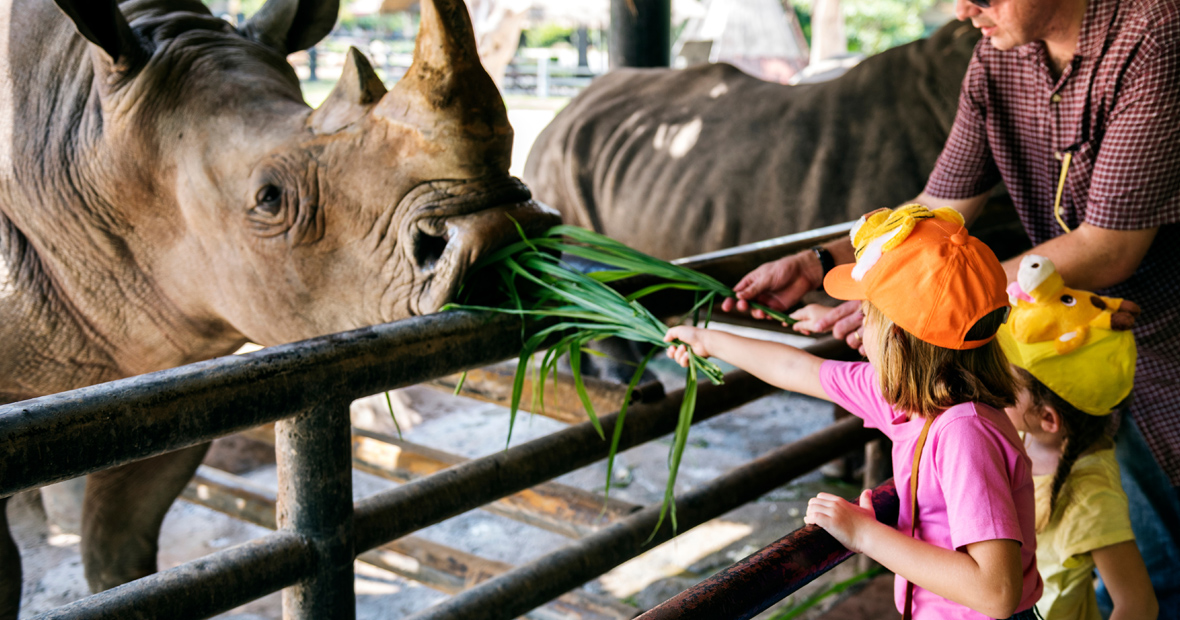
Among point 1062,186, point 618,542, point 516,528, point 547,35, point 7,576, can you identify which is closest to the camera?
point 7,576

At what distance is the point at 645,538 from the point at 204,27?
1.52 meters

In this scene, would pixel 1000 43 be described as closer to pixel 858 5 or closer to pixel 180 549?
pixel 180 549

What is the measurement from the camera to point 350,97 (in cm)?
179

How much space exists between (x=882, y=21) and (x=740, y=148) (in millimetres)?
24126

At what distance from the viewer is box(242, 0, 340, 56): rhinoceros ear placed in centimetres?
224

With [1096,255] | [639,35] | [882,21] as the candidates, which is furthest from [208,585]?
[882,21]

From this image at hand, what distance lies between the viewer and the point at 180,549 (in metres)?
3.86

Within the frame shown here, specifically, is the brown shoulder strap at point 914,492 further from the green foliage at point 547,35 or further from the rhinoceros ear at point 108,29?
the green foliage at point 547,35

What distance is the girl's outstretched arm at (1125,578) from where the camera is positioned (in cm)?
175

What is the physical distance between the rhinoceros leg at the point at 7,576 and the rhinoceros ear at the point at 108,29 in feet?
3.13

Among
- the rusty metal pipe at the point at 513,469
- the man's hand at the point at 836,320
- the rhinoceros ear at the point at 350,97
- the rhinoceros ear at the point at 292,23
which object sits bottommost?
the rusty metal pipe at the point at 513,469

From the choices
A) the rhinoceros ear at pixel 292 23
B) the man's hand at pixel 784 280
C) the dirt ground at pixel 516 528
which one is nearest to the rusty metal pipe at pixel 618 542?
the man's hand at pixel 784 280

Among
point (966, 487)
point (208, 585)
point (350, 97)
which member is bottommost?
point (208, 585)

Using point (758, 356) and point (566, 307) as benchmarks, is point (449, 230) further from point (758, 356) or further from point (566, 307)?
point (758, 356)
